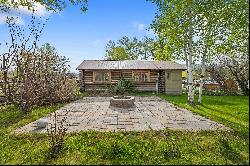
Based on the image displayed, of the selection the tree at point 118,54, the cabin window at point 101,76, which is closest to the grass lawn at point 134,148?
the cabin window at point 101,76

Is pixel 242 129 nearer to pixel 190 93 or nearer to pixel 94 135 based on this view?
pixel 94 135

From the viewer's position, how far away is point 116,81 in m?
29.5

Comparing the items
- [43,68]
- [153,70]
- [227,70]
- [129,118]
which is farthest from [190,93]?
[227,70]

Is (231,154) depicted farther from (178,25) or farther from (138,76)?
(138,76)

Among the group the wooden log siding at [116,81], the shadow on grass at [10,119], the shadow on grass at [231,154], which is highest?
the wooden log siding at [116,81]

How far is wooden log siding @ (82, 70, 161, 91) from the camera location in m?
29.0

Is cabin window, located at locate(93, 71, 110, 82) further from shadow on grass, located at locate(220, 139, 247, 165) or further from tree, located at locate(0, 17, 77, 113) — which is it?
shadow on grass, located at locate(220, 139, 247, 165)

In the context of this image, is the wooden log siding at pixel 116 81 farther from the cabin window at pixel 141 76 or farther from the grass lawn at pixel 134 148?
the grass lawn at pixel 134 148

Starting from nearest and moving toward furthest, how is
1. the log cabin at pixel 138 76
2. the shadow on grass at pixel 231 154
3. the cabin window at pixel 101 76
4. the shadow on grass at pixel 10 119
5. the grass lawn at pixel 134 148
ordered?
the shadow on grass at pixel 231 154 < the grass lawn at pixel 134 148 < the shadow on grass at pixel 10 119 < the log cabin at pixel 138 76 < the cabin window at pixel 101 76

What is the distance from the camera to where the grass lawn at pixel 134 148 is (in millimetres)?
6261

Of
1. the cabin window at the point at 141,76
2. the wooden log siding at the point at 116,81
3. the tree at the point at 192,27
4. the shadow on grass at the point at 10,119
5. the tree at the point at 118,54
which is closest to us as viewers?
the shadow on grass at the point at 10,119

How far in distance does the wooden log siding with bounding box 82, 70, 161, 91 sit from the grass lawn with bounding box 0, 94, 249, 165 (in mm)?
20266

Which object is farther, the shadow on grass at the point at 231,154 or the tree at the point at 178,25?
the tree at the point at 178,25

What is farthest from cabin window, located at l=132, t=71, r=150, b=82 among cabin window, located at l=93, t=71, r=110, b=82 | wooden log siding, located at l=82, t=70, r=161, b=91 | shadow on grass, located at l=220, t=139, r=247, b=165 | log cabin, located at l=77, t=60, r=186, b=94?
shadow on grass, located at l=220, t=139, r=247, b=165
